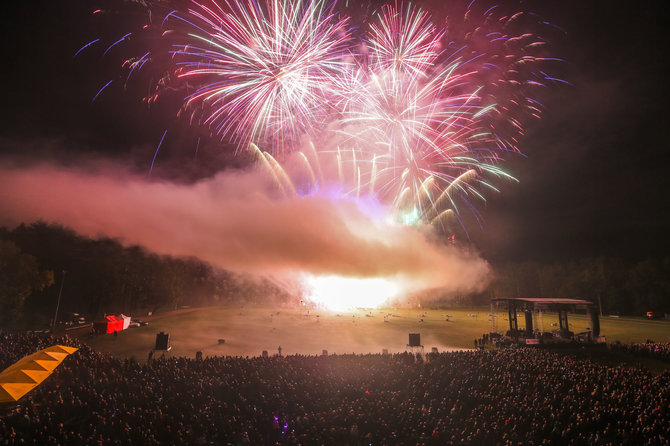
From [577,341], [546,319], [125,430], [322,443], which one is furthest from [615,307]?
[125,430]

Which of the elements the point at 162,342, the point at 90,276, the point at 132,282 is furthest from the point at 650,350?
the point at 90,276

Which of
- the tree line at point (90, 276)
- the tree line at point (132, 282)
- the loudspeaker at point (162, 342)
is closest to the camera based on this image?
the loudspeaker at point (162, 342)

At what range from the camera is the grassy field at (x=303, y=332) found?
2738 cm

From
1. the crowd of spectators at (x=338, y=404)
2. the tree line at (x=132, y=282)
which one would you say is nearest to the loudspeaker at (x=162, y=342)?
the crowd of spectators at (x=338, y=404)

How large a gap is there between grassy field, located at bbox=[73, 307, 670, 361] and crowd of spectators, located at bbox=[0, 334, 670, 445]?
895 centimetres

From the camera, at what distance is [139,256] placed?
48.1m

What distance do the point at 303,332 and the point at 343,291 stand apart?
60.0 feet

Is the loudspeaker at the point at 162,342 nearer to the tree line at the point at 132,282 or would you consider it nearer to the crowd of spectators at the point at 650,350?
the tree line at the point at 132,282

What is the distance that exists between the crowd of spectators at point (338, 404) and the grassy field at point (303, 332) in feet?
29.4

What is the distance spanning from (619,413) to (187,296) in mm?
55792

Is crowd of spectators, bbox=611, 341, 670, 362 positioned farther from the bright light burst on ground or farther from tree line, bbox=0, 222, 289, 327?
tree line, bbox=0, 222, 289, 327

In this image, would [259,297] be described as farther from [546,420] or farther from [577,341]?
[546,420]

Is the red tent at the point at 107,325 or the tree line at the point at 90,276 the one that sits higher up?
the tree line at the point at 90,276

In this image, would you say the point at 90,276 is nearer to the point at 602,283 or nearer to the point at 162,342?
the point at 162,342
